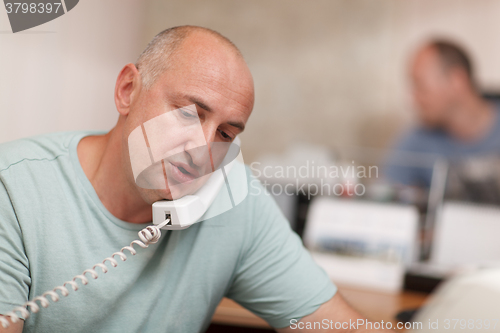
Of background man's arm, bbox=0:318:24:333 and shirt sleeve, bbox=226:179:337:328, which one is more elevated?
background man's arm, bbox=0:318:24:333

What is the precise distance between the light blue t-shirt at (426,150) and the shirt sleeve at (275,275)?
4.03 ft

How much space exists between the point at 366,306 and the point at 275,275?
40cm

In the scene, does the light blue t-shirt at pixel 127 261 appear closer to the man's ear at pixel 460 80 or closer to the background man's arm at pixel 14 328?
the background man's arm at pixel 14 328

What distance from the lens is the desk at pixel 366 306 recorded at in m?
1.08

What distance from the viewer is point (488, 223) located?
1.32 metres

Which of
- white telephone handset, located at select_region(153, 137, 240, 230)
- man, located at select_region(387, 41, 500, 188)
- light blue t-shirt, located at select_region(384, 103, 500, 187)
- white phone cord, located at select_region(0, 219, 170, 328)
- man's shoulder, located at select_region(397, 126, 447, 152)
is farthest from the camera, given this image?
man's shoulder, located at select_region(397, 126, 447, 152)

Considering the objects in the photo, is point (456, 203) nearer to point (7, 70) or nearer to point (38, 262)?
point (38, 262)

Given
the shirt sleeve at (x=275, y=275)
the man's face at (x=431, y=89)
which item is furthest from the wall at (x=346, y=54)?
the shirt sleeve at (x=275, y=275)

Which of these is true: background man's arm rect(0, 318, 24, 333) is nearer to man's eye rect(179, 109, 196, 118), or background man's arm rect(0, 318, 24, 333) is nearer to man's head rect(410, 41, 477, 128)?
man's eye rect(179, 109, 196, 118)

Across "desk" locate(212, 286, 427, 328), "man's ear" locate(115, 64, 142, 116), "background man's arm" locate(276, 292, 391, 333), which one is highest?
"man's ear" locate(115, 64, 142, 116)

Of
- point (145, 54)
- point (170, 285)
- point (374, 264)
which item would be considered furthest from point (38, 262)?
point (374, 264)

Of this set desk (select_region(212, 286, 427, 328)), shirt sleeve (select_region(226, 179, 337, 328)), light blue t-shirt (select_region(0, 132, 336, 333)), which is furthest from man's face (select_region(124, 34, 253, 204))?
desk (select_region(212, 286, 427, 328))

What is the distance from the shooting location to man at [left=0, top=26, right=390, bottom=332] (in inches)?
26.2

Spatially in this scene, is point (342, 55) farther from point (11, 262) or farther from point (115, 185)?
point (11, 262)
